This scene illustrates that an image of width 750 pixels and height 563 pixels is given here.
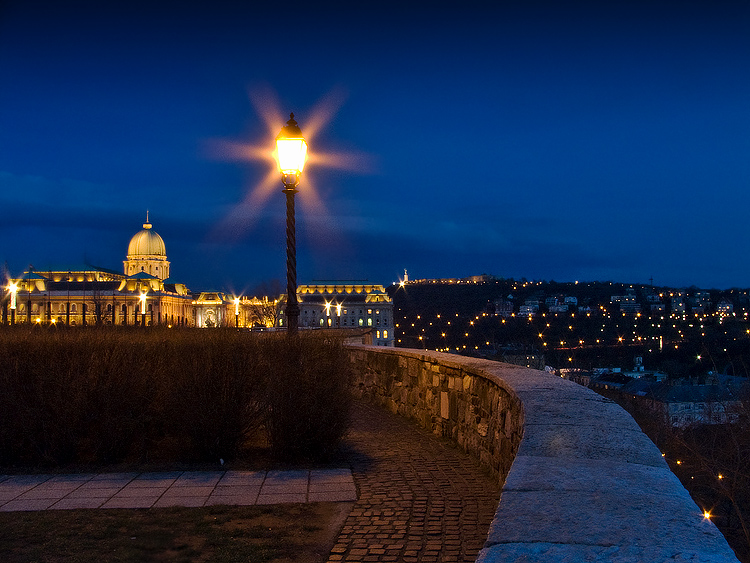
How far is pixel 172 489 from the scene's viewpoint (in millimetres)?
5680

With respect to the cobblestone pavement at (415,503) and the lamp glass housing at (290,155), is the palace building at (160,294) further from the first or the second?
the cobblestone pavement at (415,503)

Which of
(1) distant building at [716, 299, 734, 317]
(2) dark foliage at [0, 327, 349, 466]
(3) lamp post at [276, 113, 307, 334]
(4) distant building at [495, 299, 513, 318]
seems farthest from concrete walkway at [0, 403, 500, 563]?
(4) distant building at [495, 299, 513, 318]

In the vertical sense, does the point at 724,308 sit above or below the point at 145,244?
below

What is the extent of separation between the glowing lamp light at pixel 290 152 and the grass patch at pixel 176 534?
562cm

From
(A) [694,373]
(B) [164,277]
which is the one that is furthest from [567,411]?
(B) [164,277]

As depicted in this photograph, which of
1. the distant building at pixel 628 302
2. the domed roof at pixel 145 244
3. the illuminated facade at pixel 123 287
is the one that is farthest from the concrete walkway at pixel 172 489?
the domed roof at pixel 145 244

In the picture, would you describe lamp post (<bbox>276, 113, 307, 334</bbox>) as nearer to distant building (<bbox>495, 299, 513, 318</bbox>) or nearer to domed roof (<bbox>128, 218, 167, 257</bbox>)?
distant building (<bbox>495, 299, 513, 318</bbox>)

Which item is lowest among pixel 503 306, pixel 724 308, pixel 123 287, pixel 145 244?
pixel 724 308

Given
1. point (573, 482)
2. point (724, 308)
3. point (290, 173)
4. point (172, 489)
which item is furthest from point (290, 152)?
point (724, 308)

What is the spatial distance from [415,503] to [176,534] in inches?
68.4

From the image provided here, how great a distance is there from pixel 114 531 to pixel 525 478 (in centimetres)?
310

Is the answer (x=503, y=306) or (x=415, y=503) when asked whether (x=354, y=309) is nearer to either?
(x=503, y=306)

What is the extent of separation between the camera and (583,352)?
4853 cm

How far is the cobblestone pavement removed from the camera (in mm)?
4223
